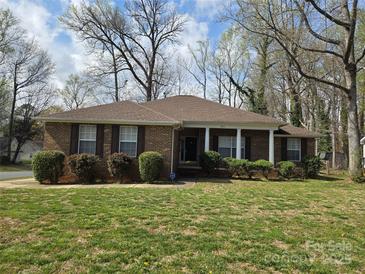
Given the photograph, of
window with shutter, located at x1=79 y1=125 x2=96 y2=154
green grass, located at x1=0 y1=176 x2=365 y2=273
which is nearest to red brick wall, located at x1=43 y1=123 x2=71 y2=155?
window with shutter, located at x1=79 y1=125 x2=96 y2=154

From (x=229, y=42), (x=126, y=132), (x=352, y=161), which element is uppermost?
(x=229, y=42)

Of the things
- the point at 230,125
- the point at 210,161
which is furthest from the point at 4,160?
the point at 230,125

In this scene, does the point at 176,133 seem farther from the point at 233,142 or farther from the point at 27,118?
the point at 27,118

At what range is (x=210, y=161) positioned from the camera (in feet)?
49.9

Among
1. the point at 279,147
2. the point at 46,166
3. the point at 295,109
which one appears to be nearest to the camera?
the point at 46,166

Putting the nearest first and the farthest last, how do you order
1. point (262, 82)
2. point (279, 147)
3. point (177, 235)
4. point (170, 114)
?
point (177, 235)
point (170, 114)
point (279, 147)
point (262, 82)

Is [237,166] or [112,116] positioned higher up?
[112,116]

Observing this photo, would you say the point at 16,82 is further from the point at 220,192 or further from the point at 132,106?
the point at 220,192

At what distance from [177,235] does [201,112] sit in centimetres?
1324

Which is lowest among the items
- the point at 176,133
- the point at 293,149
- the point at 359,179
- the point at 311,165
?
the point at 359,179

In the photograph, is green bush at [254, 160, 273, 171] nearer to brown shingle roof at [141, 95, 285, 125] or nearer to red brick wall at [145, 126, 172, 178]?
brown shingle roof at [141, 95, 285, 125]

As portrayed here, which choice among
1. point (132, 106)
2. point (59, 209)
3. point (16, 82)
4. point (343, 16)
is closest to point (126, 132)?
point (132, 106)

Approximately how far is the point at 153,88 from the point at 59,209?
28522 mm

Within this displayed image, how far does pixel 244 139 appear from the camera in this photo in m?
17.5
